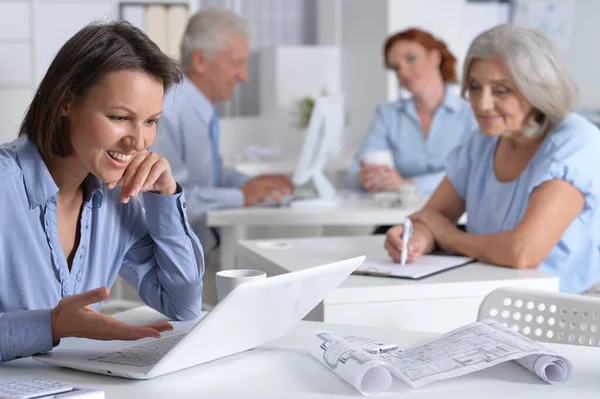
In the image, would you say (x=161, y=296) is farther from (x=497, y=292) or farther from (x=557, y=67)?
(x=557, y=67)

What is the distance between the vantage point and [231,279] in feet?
5.51

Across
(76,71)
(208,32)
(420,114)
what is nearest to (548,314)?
(76,71)

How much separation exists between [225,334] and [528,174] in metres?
1.49

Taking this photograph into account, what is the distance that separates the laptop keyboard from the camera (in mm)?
1563

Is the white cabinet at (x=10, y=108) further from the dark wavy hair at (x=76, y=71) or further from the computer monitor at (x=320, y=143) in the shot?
the dark wavy hair at (x=76, y=71)

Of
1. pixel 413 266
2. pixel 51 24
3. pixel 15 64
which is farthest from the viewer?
pixel 51 24

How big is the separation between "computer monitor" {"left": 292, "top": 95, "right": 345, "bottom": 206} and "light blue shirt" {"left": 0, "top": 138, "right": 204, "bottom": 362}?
181 centimetres

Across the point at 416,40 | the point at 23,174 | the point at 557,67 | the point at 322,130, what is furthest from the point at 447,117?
the point at 23,174

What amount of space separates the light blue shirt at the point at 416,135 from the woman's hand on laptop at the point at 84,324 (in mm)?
2984

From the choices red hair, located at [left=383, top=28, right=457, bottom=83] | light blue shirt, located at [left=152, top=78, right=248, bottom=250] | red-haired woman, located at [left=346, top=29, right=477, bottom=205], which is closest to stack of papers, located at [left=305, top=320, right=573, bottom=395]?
light blue shirt, located at [left=152, top=78, right=248, bottom=250]

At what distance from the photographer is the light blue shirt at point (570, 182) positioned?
2.66 m

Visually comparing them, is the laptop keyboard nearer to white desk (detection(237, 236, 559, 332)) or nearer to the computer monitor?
white desk (detection(237, 236, 559, 332))

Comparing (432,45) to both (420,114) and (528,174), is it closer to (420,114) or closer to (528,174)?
(420,114)

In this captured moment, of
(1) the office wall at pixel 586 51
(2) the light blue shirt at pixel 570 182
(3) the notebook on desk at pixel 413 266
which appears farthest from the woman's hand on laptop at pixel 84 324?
(1) the office wall at pixel 586 51
